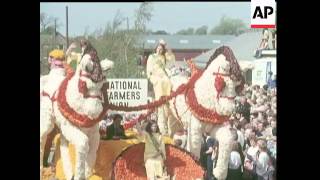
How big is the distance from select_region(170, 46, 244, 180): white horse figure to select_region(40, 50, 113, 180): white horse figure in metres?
0.62

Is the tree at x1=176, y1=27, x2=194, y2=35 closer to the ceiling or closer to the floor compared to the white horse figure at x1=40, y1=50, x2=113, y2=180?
closer to the ceiling

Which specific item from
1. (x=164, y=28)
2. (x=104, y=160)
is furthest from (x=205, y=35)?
(x=104, y=160)

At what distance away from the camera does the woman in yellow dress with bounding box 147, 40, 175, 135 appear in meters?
6.39

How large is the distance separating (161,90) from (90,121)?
607mm

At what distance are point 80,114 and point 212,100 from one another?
3.41ft

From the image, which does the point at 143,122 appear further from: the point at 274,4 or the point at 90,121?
the point at 274,4

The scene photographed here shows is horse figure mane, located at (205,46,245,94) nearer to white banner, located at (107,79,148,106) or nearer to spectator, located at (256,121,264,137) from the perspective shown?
spectator, located at (256,121,264,137)

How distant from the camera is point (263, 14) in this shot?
251 inches

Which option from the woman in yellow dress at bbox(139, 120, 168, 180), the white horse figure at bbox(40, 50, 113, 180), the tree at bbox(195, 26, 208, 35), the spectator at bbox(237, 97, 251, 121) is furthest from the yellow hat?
the spectator at bbox(237, 97, 251, 121)

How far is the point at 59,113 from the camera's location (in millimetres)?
6410

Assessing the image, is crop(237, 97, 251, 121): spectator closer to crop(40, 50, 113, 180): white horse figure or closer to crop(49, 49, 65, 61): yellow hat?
crop(40, 50, 113, 180): white horse figure

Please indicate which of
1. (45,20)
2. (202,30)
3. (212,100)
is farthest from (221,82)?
(45,20)

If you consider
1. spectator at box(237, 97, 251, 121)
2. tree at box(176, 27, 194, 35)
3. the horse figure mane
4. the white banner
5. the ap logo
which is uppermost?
the ap logo

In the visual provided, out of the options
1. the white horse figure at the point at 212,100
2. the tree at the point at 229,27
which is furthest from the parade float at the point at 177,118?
the tree at the point at 229,27
